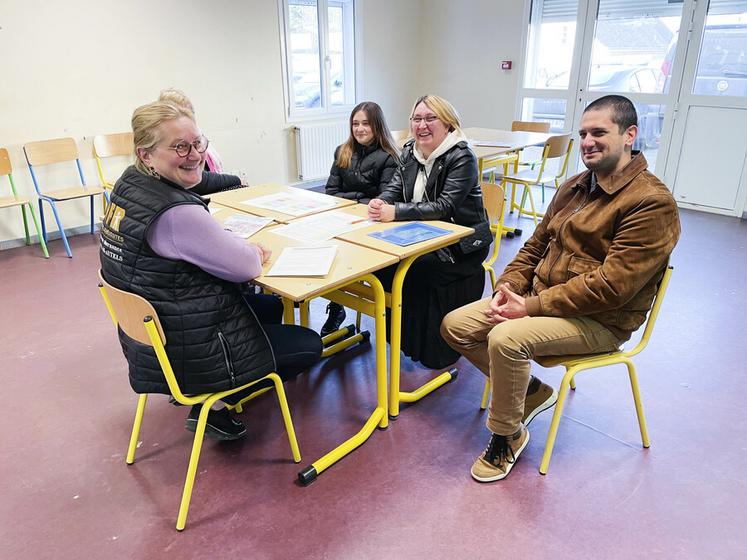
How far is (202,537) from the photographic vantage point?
164cm

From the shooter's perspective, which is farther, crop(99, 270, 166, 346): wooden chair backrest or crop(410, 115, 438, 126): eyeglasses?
crop(410, 115, 438, 126): eyeglasses

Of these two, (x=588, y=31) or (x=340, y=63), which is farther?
(x=340, y=63)

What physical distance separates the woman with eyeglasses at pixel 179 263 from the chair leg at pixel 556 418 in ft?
3.10

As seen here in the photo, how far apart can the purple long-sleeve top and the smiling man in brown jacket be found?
33.5 inches

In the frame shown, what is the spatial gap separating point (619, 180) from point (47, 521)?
6.83ft

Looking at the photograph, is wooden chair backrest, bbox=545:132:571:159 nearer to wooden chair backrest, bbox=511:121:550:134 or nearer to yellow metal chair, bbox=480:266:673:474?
wooden chair backrest, bbox=511:121:550:134

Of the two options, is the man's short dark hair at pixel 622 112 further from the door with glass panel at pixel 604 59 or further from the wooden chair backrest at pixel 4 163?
the door with glass panel at pixel 604 59

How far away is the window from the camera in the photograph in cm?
558

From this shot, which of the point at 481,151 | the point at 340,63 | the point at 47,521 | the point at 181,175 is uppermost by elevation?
the point at 340,63

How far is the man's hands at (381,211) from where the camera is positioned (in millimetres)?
2268

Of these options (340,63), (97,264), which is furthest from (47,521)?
(340,63)

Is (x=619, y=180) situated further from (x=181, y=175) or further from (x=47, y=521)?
(x=47, y=521)

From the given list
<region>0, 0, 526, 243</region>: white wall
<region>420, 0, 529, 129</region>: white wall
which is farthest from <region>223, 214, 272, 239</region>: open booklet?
<region>420, 0, 529, 129</region>: white wall

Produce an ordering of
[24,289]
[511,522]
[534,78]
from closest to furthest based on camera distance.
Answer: [511,522], [24,289], [534,78]
